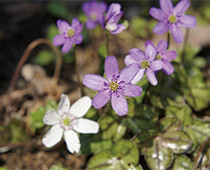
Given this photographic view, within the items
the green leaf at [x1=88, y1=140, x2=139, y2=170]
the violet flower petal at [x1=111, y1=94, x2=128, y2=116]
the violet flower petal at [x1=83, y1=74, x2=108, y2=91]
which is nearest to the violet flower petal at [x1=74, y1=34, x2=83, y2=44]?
the violet flower petal at [x1=83, y1=74, x2=108, y2=91]

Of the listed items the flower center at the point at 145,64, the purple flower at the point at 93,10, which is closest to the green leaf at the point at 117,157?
the flower center at the point at 145,64

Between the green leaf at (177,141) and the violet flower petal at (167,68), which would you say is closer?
the violet flower petal at (167,68)

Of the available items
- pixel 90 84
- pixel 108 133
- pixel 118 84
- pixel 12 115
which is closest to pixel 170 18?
pixel 118 84

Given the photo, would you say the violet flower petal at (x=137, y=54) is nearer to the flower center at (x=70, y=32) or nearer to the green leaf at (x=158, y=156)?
the flower center at (x=70, y=32)

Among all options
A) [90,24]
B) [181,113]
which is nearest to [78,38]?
[90,24]

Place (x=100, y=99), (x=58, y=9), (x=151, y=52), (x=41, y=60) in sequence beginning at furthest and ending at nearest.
Result: (x=58, y=9) < (x=41, y=60) < (x=151, y=52) < (x=100, y=99)

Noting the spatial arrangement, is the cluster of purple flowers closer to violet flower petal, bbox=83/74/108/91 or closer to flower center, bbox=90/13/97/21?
violet flower petal, bbox=83/74/108/91

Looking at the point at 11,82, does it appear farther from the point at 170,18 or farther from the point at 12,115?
the point at 170,18

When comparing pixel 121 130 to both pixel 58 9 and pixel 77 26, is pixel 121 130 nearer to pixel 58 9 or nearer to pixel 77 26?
pixel 77 26
